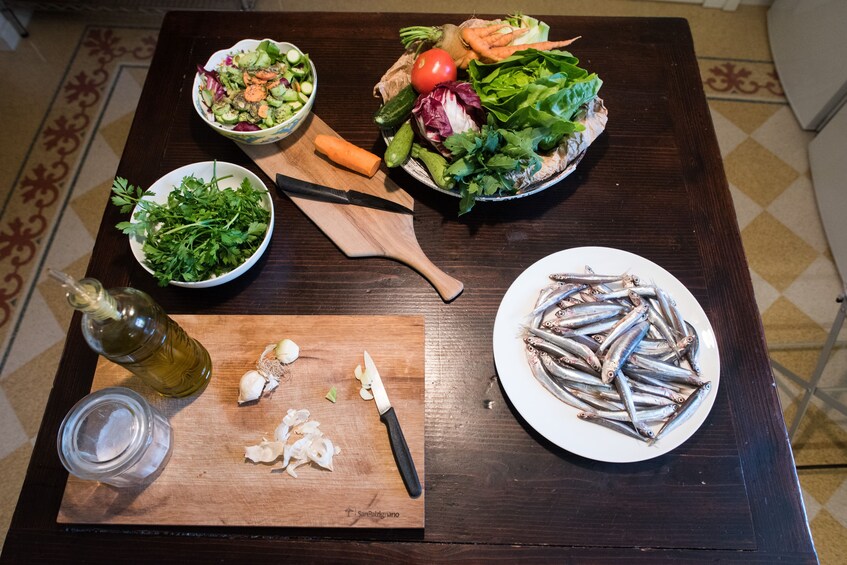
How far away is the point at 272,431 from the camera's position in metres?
1.02

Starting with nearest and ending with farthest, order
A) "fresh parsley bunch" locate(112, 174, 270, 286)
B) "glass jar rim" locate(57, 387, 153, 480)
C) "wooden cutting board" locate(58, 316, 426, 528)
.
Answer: "glass jar rim" locate(57, 387, 153, 480)
"wooden cutting board" locate(58, 316, 426, 528)
"fresh parsley bunch" locate(112, 174, 270, 286)

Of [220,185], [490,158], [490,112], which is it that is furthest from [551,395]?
[220,185]

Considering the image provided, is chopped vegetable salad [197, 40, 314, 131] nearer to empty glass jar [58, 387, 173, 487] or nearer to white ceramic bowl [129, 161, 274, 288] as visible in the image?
white ceramic bowl [129, 161, 274, 288]

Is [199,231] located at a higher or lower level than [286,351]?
higher

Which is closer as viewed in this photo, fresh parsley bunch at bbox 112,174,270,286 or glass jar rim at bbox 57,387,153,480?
glass jar rim at bbox 57,387,153,480

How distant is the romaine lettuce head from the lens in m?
1.09

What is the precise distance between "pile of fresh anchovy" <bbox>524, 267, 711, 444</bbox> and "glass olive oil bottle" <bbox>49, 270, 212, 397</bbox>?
0.63 m

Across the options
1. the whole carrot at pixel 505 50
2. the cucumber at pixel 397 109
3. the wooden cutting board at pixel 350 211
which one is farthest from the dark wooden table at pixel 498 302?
the whole carrot at pixel 505 50

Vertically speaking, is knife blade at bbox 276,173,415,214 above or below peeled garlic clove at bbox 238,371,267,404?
above

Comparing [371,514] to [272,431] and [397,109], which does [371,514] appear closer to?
[272,431]

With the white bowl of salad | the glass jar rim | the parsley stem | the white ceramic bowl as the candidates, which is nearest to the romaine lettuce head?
the white bowl of salad

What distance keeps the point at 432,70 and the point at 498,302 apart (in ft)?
1.72

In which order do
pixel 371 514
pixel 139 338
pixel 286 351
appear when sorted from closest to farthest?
pixel 139 338 < pixel 371 514 < pixel 286 351

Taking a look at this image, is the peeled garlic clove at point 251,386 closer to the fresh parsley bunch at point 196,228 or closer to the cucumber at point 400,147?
the fresh parsley bunch at point 196,228
